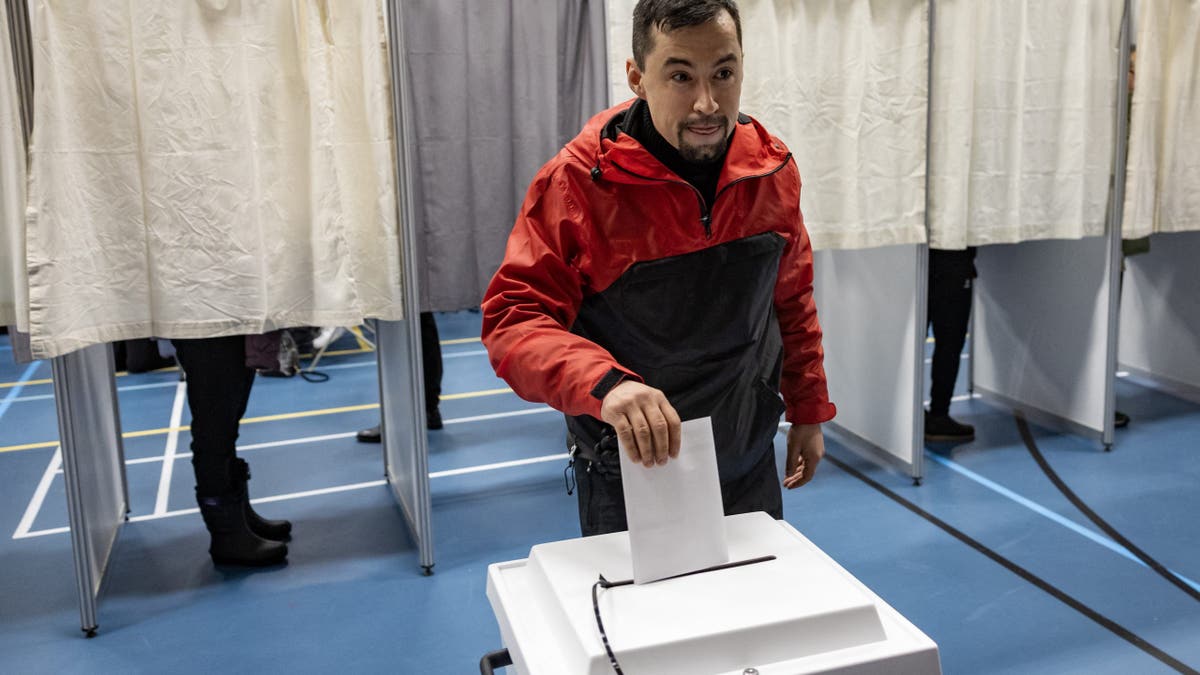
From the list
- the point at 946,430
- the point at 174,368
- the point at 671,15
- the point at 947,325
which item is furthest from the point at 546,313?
the point at 174,368

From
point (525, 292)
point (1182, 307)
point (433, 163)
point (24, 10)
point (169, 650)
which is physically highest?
point (24, 10)

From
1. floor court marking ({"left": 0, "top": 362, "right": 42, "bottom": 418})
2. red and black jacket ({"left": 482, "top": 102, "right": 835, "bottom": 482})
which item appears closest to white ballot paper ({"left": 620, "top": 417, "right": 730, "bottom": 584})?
red and black jacket ({"left": 482, "top": 102, "right": 835, "bottom": 482})

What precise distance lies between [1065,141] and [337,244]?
9.27 feet

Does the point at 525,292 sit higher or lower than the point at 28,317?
higher

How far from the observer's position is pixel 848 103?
3.54 meters

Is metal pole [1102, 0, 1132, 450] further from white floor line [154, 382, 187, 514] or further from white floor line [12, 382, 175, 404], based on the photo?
white floor line [12, 382, 175, 404]

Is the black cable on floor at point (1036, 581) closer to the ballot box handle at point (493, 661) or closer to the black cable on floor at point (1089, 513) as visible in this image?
the black cable on floor at point (1089, 513)

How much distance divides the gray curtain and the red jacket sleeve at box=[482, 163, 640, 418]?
1930 mm

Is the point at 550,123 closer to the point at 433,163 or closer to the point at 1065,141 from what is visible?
the point at 433,163

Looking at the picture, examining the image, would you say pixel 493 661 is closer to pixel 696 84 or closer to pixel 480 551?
pixel 696 84

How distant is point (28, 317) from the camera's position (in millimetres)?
2676

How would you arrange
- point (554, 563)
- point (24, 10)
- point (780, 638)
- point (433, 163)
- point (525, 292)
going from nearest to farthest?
point (780, 638) < point (554, 563) < point (525, 292) < point (24, 10) < point (433, 163)

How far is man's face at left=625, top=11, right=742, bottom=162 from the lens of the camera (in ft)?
4.89

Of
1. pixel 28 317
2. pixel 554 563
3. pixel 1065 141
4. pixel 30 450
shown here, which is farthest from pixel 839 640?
pixel 30 450
